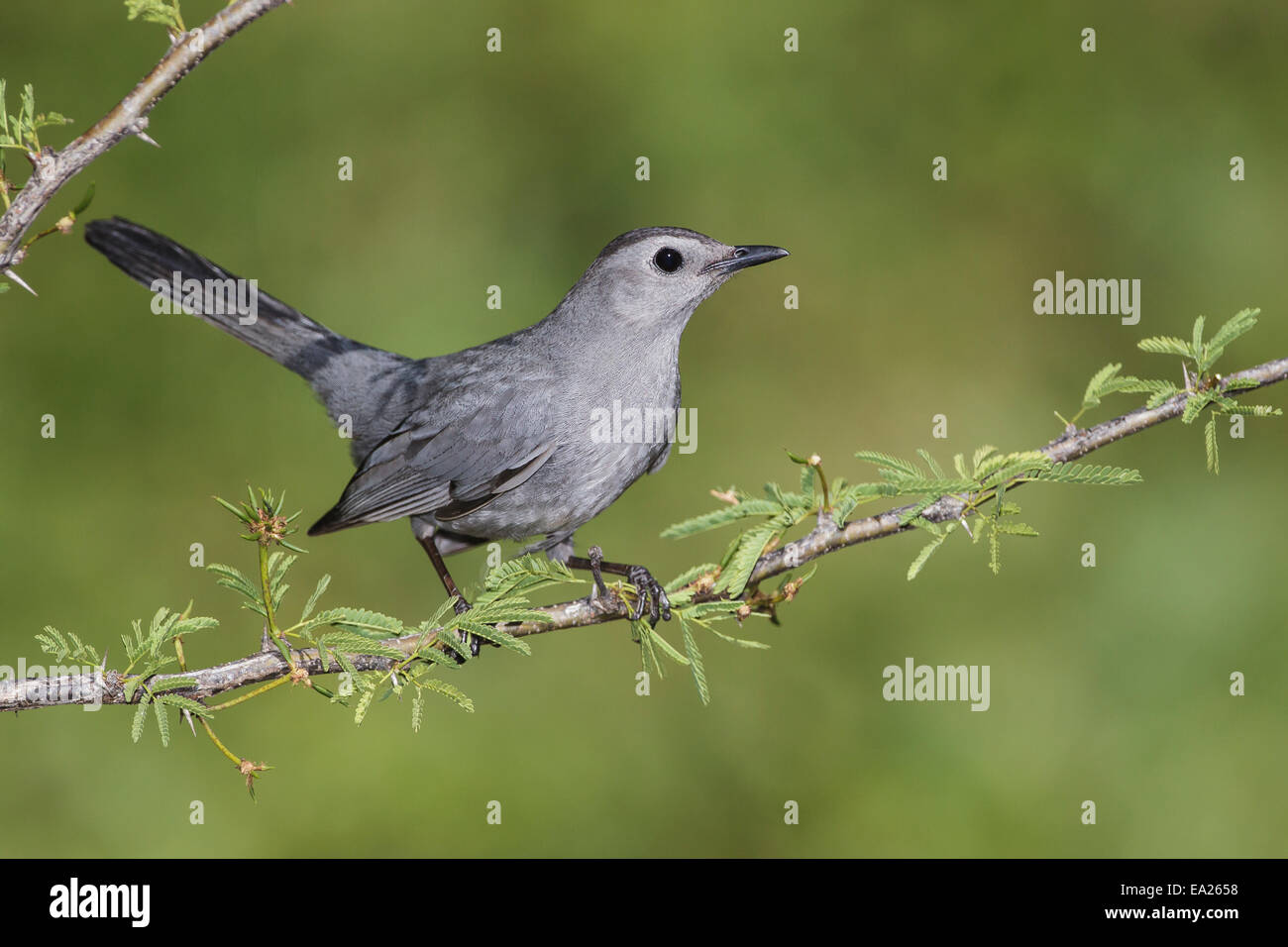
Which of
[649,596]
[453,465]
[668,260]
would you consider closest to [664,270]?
[668,260]

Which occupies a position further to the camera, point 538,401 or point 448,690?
point 538,401

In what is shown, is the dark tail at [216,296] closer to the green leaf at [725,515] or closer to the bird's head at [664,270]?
the bird's head at [664,270]

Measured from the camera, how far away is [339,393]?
10.1ft

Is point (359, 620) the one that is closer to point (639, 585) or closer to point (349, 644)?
point (349, 644)

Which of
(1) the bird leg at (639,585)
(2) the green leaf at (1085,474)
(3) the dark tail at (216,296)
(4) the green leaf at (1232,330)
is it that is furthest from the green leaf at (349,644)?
(3) the dark tail at (216,296)

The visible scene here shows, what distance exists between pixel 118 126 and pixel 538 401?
1332mm

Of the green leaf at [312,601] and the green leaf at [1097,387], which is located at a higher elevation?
the green leaf at [1097,387]

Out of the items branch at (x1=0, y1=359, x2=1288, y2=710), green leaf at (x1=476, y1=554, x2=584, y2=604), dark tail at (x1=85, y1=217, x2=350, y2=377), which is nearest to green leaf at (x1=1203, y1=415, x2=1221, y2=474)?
branch at (x1=0, y1=359, x2=1288, y2=710)

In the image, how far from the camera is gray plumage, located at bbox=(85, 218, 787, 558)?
101 inches

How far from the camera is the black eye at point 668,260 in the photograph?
2592 mm

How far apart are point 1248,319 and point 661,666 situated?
1122 millimetres

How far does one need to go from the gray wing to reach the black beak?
0.53 metres

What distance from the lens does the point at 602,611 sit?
1.90 meters

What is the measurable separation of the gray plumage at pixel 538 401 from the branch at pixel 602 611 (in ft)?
2.33
